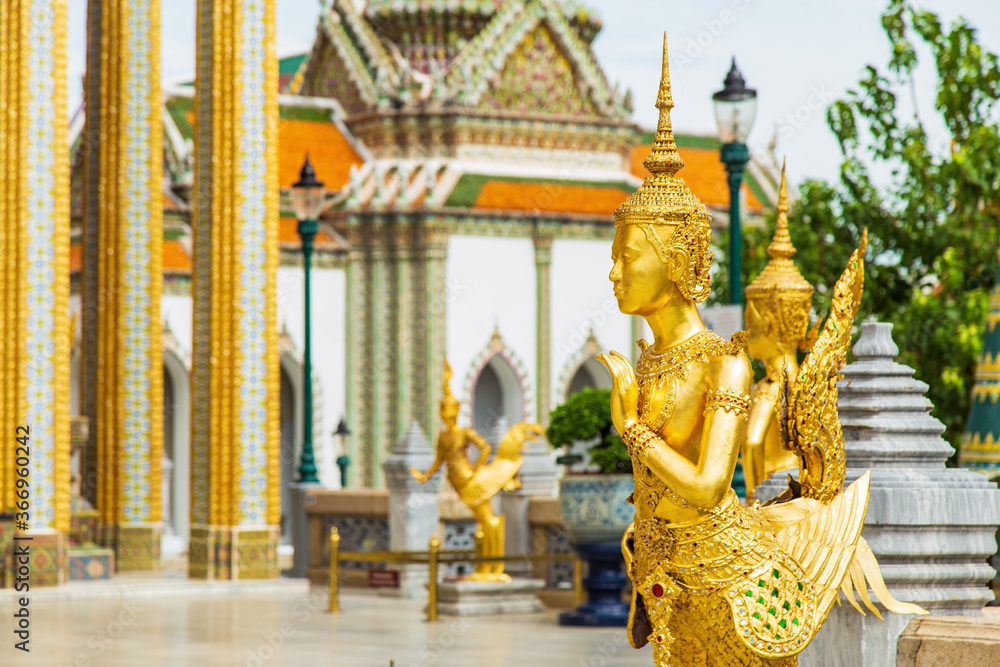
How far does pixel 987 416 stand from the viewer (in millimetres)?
8742

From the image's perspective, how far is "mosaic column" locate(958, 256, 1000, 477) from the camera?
8.68 meters

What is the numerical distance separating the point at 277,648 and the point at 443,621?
230 cm

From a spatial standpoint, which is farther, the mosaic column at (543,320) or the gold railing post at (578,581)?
the mosaic column at (543,320)

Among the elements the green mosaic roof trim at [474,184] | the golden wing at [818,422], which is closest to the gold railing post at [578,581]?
the golden wing at [818,422]

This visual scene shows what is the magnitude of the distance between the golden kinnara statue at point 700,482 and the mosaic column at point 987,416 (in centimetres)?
334

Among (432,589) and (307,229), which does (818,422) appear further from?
(307,229)

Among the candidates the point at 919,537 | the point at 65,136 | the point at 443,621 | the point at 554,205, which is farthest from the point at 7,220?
the point at 554,205

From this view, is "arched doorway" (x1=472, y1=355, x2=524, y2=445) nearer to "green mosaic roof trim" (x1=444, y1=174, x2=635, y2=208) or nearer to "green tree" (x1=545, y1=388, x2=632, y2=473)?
"green mosaic roof trim" (x1=444, y1=174, x2=635, y2=208)

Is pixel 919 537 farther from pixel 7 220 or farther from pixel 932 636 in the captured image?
pixel 7 220

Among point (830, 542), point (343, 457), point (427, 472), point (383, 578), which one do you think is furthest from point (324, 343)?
point (830, 542)

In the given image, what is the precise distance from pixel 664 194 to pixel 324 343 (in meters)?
22.1

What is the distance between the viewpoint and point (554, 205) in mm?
28484

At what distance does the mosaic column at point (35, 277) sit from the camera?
1573 centimetres

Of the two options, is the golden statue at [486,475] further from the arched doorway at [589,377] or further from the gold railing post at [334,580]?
the arched doorway at [589,377]
